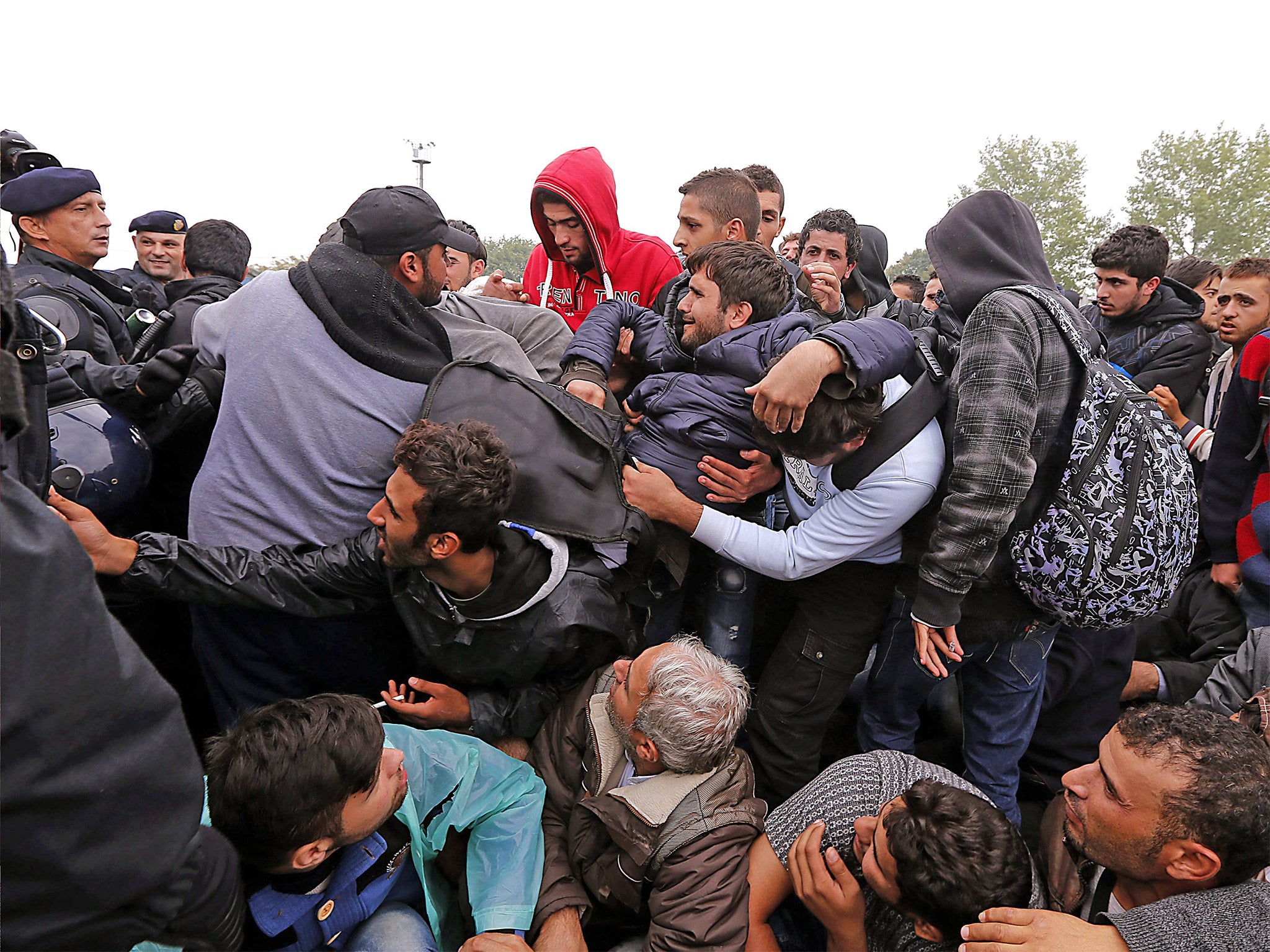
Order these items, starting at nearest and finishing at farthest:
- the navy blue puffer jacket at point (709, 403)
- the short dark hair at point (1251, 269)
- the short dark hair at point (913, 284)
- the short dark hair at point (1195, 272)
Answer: the navy blue puffer jacket at point (709, 403) < the short dark hair at point (1251, 269) < the short dark hair at point (1195, 272) < the short dark hair at point (913, 284)

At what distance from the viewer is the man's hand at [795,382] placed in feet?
7.07

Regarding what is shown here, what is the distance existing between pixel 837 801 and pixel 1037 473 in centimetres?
106

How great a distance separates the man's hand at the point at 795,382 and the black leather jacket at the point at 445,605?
70 centimetres

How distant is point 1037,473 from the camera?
217 centimetres

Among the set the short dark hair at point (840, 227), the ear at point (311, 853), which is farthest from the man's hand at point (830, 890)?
the short dark hair at point (840, 227)

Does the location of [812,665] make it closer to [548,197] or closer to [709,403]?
[709,403]

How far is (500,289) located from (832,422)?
2.95 meters

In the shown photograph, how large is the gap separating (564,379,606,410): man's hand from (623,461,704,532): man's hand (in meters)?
0.37

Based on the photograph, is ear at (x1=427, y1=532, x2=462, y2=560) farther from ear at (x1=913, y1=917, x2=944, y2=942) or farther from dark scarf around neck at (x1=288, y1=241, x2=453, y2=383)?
ear at (x1=913, y1=917, x2=944, y2=942)

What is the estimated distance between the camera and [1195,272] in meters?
6.29

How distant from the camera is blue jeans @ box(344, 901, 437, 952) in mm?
1942

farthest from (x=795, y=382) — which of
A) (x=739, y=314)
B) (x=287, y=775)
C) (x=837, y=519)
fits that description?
(x=287, y=775)

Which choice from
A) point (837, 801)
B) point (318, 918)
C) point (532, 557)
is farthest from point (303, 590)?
point (837, 801)

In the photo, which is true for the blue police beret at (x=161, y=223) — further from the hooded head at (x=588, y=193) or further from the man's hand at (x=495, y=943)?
the man's hand at (x=495, y=943)
